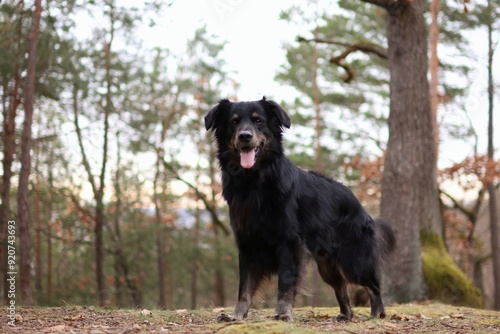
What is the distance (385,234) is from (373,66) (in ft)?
53.7

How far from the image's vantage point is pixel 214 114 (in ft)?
19.1

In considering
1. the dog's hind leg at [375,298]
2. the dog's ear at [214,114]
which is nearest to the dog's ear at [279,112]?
the dog's ear at [214,114]

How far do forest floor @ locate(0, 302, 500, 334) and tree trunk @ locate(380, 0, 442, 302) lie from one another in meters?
2.72

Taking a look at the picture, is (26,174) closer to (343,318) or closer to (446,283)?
(343,318)

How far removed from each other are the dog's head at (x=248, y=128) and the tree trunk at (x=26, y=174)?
16.3 feet

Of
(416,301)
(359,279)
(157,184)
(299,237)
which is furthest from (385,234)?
(157,184)

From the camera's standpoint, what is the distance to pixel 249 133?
17.5 ft

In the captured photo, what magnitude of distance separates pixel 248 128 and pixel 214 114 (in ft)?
1.87

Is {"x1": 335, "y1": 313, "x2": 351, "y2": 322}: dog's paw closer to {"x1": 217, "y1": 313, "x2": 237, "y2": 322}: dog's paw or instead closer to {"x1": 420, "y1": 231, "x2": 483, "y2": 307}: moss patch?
{"x1": 217, "y1": 313, "x2": 237, "y2": 322}: dog's paw

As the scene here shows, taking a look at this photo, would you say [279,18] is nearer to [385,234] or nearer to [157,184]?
[157,184]

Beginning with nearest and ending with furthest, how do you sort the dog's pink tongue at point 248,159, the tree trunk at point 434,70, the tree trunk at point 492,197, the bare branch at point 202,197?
the dog's pink tongue at point 248,159
the tree trunk at point 434,70
the tree trunk at point 492,197
the bare branch at point 202,197

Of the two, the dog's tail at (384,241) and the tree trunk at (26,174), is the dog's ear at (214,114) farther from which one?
the tree trunk at (26,174)

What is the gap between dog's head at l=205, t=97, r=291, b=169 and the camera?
17.8ft

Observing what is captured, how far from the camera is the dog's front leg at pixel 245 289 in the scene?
535 cm
